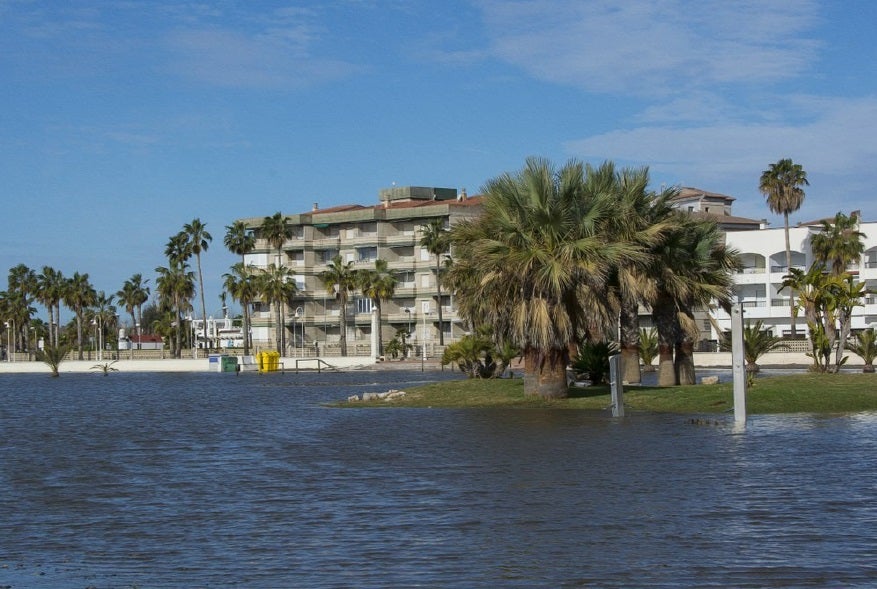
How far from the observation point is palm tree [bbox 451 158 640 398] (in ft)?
111

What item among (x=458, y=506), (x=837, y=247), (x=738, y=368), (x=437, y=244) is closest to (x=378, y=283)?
(x=437, y=244)

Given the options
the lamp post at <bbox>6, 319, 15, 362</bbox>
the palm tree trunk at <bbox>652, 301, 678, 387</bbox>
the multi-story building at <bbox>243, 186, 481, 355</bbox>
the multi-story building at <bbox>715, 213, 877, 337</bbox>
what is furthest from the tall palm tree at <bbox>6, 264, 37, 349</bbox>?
the palm tree trunk at <bbox>652, 301, 678, 387</bbox>

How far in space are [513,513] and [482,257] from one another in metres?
18.8

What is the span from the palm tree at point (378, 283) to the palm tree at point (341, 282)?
1.04 meters

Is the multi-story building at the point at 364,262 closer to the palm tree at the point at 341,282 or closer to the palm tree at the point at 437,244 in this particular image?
the palm tree at the point at 437,244

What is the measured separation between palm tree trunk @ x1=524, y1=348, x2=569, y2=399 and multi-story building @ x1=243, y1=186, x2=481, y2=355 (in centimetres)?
8322

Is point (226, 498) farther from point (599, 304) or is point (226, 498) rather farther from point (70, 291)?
point (70, 291)

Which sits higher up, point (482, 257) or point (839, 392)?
point (482, 257)

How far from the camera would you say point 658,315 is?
39938 mm

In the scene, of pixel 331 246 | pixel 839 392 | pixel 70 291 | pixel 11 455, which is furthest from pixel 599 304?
pixel 70 291

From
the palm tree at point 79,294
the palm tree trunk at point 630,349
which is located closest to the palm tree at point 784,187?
the palm tree trunk at point 630,349

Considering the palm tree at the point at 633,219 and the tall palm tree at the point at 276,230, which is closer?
the palm tree at the point at 633,219

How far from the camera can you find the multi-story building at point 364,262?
125562 mm

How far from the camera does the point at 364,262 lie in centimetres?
12988
